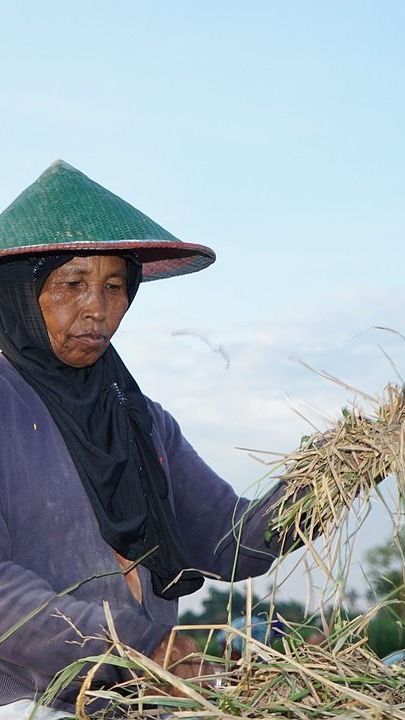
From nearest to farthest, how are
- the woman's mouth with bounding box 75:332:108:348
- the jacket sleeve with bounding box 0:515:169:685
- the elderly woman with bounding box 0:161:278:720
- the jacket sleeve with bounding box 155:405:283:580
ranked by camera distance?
the jacket sleeve with bounding box 0:515:169:685
the elderly woman with bounding box 0:161:278:720
the woman's mouth with bounding box 75:332:108:348
the jacket sleeve with bounding box 155:405:283:580

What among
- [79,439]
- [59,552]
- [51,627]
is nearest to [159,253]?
[79,439]

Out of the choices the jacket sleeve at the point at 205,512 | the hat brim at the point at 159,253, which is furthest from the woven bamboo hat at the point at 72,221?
the jacket sleeve at the point at 205,512

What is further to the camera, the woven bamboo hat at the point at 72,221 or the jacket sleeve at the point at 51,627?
the woven bamboo hat at the point at 72,221

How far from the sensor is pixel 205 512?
3875mm

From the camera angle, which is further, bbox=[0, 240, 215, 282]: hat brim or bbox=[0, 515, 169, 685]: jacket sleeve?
bbox=[0, 240, 215, 282]: hat brim

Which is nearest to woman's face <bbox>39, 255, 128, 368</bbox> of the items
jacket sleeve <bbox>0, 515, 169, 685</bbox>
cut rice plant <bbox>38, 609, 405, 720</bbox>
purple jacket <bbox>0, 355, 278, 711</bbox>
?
purple jacket <bbox>0, 355, 278, 711</bbox>

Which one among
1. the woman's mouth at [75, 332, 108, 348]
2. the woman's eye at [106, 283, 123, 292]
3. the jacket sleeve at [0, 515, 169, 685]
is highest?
the woman's eye at [106, 283, 123, 292]

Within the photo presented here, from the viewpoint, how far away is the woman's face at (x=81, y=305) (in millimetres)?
3439

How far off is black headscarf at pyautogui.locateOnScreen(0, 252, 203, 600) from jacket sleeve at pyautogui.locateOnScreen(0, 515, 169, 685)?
41 cm

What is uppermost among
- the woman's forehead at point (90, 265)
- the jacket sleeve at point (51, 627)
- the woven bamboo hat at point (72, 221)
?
the woven bamboo hat at point (72, 221)

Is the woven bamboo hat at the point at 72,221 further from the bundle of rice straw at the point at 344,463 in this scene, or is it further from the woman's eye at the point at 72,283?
the bundle of rice straw at the point at 344,463

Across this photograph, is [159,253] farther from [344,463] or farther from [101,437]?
[344,463]

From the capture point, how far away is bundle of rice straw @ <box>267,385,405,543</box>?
295 centimetres

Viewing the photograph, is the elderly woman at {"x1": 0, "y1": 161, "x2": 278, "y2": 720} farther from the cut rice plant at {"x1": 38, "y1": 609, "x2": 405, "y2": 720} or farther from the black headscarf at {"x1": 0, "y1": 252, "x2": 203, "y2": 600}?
the cut rice plant at {"x1": 38, "y1": 609, "x2": 405, "y2": 720}
